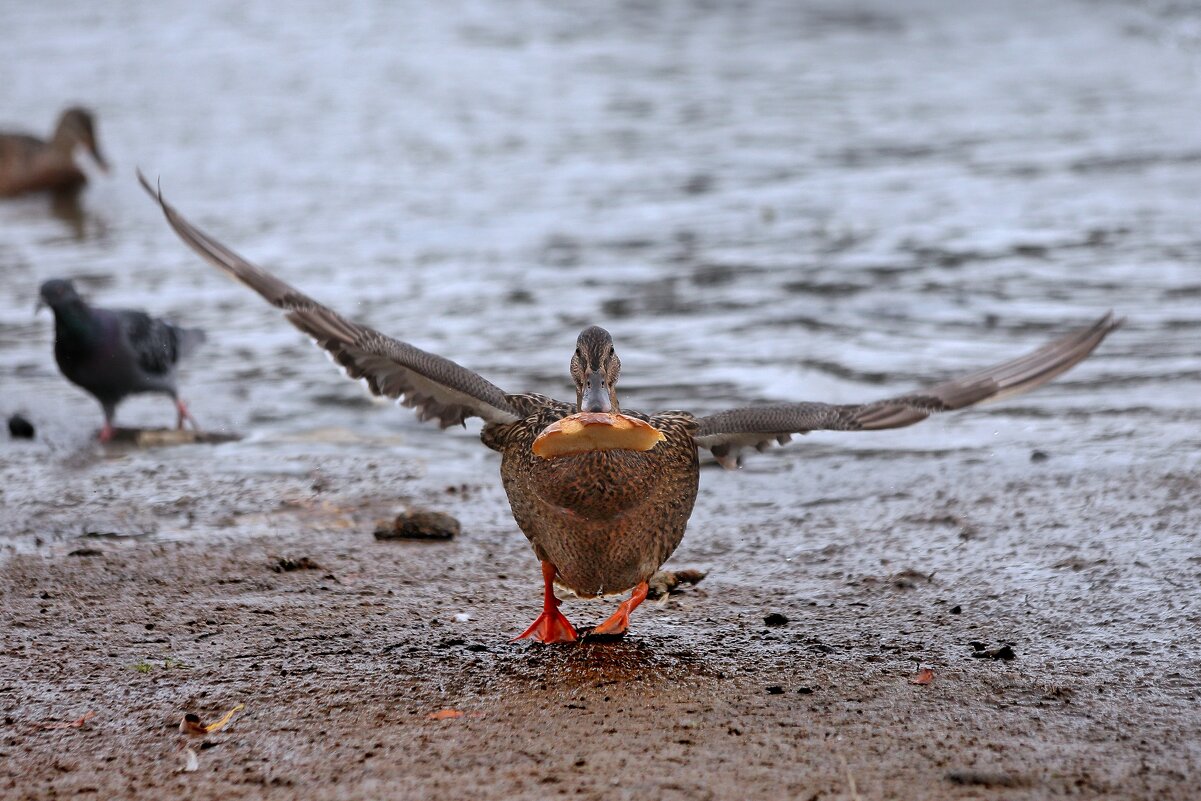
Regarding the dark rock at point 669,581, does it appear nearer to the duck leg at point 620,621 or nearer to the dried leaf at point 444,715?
the duck leg at point 620,621

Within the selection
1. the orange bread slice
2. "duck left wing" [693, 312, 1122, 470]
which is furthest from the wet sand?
the orange bread slice

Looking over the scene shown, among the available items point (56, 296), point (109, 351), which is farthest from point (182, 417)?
point (56, 296)

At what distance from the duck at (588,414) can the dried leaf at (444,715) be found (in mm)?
657

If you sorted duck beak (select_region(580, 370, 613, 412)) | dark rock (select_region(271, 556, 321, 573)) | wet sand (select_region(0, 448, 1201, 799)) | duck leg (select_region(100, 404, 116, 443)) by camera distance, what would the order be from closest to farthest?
wet sand (select_region(0, 448, 1201, 799)) < duck beak (select_region(580, 370, 613, 412)) < dark rock (select_region(271, 556, 321, 573)) < duck leg (select_region(100, 404, 116, 443))

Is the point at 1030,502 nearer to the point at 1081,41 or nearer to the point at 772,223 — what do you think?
the point at 772,223

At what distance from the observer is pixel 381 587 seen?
17.4ft

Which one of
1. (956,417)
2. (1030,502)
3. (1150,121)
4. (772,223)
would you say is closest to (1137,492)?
(1030,502)

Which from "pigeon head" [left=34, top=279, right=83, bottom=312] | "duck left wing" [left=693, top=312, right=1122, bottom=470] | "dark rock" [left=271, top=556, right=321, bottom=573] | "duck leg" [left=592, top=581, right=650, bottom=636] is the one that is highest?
"duck left wing" [left=693, top=312, right=1122, bottom=470]

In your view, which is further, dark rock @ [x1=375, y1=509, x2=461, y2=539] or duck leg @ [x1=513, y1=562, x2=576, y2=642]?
dark rock @ [x1=375, y1=509, x2=461, y2=539]

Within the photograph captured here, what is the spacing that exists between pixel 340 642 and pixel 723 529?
1865 mm

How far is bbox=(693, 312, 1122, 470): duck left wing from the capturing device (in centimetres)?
507

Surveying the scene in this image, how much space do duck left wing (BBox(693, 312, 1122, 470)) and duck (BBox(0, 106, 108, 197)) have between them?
12.1 metres

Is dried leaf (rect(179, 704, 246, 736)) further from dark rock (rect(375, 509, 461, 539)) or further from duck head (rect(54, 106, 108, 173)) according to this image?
duck head (rect(54, 106, 108, 173))

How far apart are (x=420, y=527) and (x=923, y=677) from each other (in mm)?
2194
